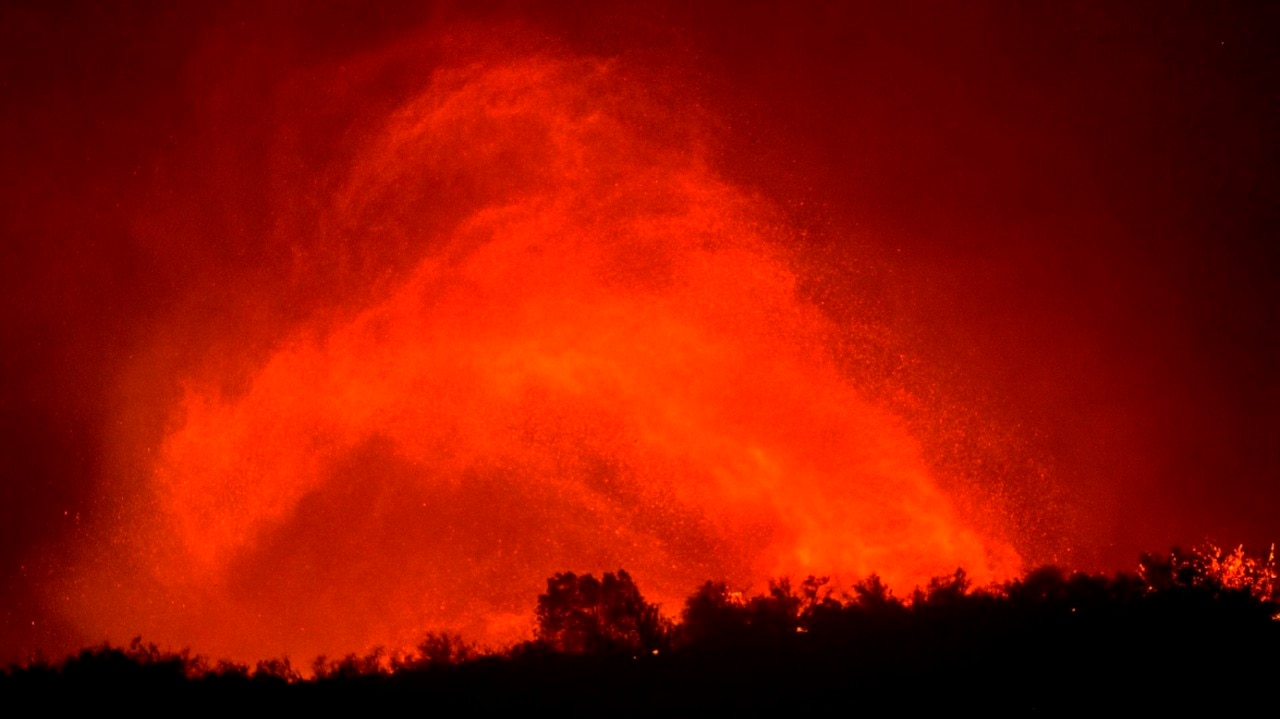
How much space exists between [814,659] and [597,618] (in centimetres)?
485

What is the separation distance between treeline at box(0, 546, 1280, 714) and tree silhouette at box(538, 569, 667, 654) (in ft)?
0.12

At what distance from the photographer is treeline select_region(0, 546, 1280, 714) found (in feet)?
58.7

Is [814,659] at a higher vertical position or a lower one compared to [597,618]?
lower

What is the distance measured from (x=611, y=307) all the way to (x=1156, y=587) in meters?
34.0

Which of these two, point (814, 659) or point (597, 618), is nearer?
point (814, 659)

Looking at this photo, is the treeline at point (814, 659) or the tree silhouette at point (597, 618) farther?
the tree silhouette at point (597, 618)

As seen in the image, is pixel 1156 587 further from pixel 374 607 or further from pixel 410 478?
pixel 410 478

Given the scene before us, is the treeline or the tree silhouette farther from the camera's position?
the tree silhouette

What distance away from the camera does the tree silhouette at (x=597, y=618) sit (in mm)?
21828

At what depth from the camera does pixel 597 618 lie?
22.9 meters

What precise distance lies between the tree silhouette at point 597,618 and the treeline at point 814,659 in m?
0.04

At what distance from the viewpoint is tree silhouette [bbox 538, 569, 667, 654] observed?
859 inches

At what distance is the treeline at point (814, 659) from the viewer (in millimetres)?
17906

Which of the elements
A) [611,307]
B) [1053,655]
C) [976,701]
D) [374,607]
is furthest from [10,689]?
[611,307]
